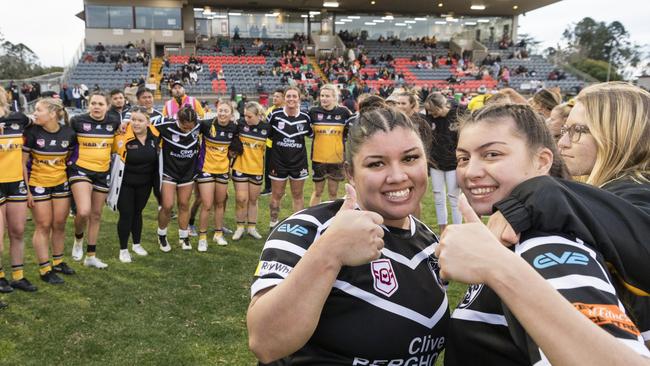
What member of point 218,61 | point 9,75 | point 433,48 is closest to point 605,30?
point 433,48

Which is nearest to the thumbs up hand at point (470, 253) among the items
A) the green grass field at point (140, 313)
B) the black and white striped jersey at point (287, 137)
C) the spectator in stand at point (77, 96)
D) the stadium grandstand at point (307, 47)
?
the green grass field at point (140, 313)

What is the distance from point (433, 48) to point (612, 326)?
42.7 metres

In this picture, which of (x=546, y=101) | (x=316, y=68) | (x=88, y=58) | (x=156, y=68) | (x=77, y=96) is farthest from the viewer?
(x=316, y=68)

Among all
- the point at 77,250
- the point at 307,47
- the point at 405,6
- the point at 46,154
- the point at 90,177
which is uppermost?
the point at 405,6

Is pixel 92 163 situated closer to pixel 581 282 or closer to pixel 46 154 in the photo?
pixel 46 154

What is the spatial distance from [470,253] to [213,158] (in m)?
6.10

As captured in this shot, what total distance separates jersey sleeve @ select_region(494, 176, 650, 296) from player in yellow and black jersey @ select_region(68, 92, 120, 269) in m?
5.56

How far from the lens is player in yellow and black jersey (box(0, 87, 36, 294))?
16.4 feet

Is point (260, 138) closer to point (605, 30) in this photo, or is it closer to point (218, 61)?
point (218, 61)

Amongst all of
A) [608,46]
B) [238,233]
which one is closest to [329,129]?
[238,233]

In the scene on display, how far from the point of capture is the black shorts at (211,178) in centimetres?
685

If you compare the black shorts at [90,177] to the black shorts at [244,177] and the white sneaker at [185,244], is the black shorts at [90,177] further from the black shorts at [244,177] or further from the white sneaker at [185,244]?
the black shorts at [244,177]

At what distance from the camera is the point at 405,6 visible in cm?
3953

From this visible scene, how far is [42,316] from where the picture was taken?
15.5 feet
